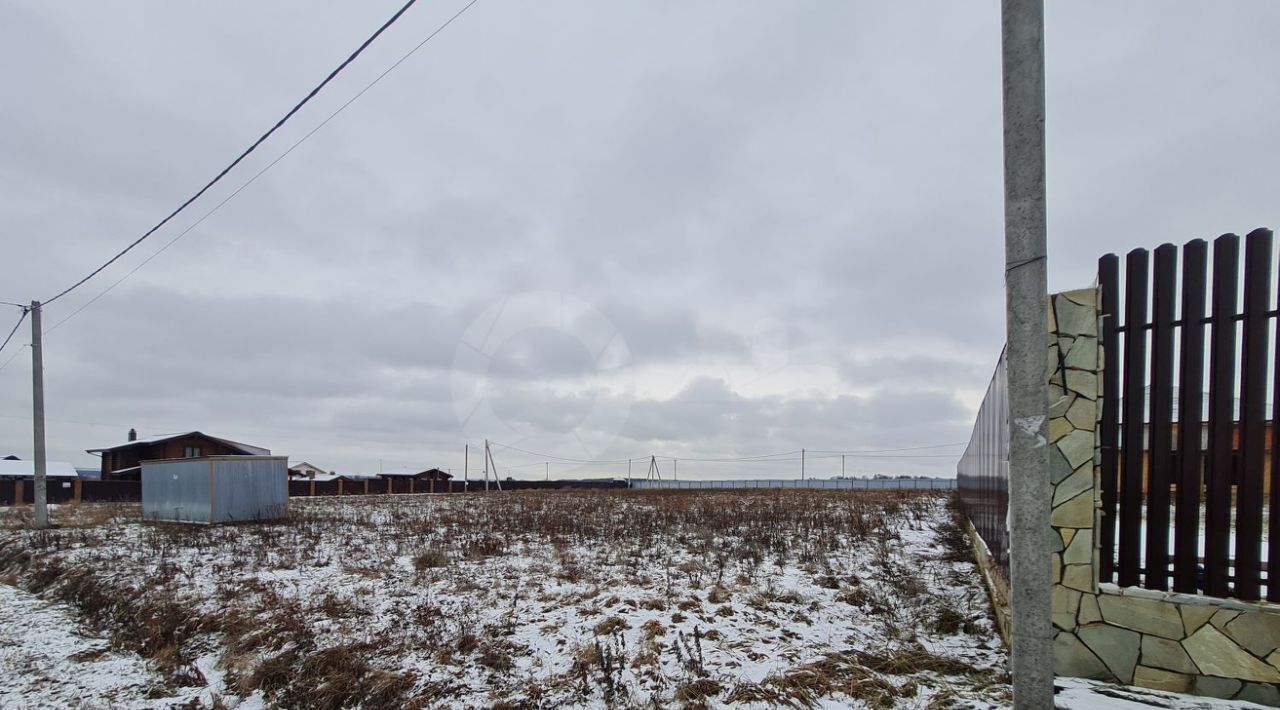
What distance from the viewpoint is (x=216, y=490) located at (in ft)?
59.0

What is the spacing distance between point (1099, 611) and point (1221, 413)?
5.19 feet

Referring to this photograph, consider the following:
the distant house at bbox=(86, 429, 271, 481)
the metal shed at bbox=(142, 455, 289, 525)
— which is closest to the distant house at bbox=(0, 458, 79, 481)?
the distant house at bbox=(86, 429, 271, 481)

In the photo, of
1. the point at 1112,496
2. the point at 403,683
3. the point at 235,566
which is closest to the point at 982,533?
the point at 1112,496

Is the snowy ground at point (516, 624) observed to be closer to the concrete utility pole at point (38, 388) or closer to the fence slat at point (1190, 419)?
the fence slat at point (1190, 419)

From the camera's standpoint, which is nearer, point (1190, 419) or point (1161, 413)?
point (1190, 419)

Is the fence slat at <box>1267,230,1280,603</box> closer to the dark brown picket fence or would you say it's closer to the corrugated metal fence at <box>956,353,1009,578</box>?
the dark brown picket fence

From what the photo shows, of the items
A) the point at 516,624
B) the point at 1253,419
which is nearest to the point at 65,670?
the point at 516,624

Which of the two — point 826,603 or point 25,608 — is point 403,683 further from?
point 25,608

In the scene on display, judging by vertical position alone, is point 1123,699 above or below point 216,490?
above

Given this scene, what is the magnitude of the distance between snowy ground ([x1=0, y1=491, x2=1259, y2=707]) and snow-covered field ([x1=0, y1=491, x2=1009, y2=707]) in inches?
1.1

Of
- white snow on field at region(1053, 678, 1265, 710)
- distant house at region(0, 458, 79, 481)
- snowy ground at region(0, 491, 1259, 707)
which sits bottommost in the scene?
distant house at region(0, 458, 79, 481)

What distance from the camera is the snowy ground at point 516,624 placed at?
17.0 ft

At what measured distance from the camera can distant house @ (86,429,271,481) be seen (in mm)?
37500

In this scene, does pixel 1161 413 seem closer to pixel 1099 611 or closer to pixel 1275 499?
pixel 1275 499
